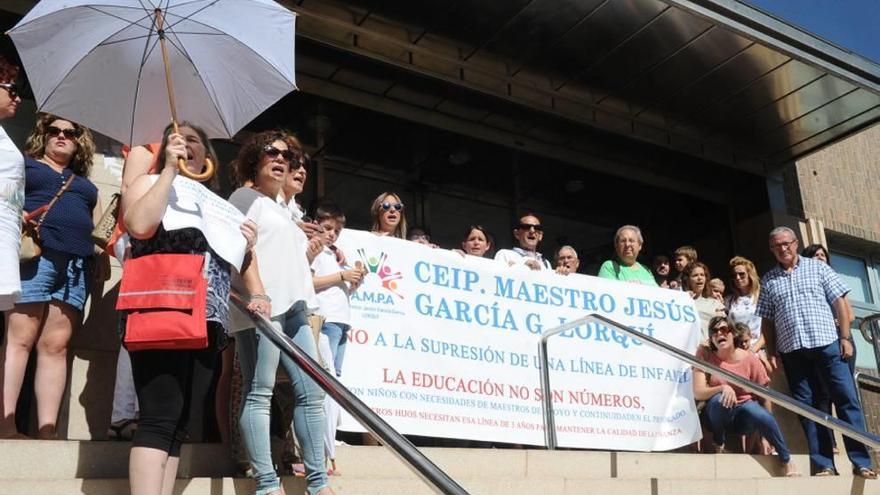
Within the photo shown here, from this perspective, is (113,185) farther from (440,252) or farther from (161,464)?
(161,464)

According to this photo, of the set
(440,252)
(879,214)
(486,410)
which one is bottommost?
(486,410)

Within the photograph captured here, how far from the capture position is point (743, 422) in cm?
647

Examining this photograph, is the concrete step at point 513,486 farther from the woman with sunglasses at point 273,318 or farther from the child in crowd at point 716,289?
the child in crowd at point 716,289

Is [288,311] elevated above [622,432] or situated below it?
above

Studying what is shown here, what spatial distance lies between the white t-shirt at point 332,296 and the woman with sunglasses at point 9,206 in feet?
5.89

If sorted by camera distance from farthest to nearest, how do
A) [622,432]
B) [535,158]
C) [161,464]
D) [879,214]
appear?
[879,214] < [535,158] < [622,432] < [161,464]

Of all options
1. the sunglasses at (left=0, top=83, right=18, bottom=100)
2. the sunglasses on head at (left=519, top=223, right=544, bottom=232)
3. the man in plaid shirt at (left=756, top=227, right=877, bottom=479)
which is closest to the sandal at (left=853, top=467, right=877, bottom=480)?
the man in plaid shirt at (left=756, top=227, right=877, bottom=479)

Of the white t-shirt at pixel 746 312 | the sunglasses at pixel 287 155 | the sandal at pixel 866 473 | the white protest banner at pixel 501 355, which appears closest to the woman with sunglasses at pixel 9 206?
the sunglasses at pixel 287 155

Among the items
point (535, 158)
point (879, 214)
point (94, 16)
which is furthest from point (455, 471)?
point (879, 214)

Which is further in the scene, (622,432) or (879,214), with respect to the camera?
(879,214)

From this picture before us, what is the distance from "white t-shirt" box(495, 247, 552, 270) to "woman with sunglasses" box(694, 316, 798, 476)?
142 centimetres

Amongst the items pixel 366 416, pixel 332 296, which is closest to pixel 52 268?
pixel 332 296

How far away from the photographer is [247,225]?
12.4 feet

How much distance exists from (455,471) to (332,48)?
4753mm
